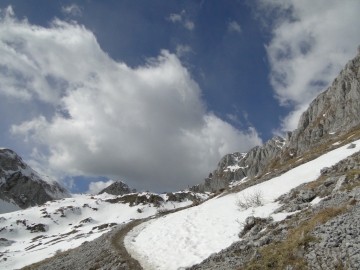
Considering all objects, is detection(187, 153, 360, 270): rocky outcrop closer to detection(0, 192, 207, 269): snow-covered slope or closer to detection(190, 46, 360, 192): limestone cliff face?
detection(190, 46, 360, 192): limestone cliff face

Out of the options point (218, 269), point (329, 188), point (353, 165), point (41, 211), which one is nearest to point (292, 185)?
point (353, 165)

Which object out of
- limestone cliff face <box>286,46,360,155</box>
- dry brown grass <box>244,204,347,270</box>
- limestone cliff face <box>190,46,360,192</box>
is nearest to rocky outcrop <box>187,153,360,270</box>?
dry brown grass <box>244,204,347,270</box>

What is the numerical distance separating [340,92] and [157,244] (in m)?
180

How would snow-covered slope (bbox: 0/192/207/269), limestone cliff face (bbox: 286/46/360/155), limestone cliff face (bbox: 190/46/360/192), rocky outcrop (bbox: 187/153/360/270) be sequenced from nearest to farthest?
rocky outcrop (bbox: 187/153/360/270), limestone cliff face (bbox: 286/46/360/155), limestone cliff face (bbox: 190/46/360/192), snow-covered slope (bbox: 0/192/207/269)

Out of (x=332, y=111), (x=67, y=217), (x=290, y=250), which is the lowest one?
(x=290, y=250)

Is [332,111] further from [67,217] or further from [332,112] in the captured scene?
[67,217]

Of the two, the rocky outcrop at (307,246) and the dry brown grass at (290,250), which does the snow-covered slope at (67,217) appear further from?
the dry brown grass at (290,250)

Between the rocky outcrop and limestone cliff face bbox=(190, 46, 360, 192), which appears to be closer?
the rocky outcrop

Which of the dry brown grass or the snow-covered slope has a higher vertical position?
the snow-covered slope

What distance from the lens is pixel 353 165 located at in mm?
25719

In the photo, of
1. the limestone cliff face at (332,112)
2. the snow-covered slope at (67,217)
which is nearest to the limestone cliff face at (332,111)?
the limestone cliff face at (332,112)

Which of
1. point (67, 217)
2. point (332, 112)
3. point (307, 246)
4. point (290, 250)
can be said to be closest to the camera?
point (307, 246)

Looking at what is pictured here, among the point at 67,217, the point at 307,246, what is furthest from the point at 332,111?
the point at 67,217

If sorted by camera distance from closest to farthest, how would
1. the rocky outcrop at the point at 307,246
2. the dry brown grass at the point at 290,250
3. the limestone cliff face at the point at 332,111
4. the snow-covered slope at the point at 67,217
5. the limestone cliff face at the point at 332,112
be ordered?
the rocky outcrop at the point at 307,246
the dry brown grass at the point at 290,250
the limestone cliff face at the point at 332,111
the limestone cliff face at the point at 332,112
the snow-covered slope at the point at 67,217
